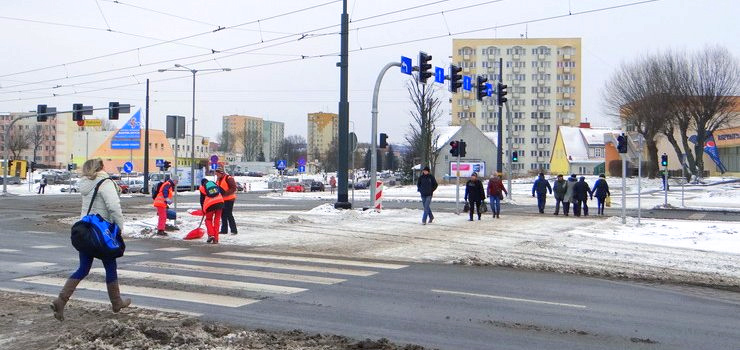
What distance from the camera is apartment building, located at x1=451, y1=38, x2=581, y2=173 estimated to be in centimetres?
11594

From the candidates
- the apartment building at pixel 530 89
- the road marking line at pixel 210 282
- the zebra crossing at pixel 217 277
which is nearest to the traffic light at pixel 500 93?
the zebra crossing at pixel 217 277

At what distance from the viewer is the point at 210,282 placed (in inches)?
383

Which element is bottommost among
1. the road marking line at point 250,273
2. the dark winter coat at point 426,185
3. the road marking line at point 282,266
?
the road marking line at point 282,266

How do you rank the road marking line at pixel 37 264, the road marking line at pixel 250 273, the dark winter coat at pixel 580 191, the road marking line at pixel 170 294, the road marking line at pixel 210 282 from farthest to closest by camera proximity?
1. the dark winter coat at pixel 580 191
2. the road marking line at pixel 37 264
3. the road marking line at pixel 250 273
4. the road marking line at pixel 210 282
5. the road marking line at pixel 170 294

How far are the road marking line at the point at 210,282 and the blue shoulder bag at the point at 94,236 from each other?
2.38 m

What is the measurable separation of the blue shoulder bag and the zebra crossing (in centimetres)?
114

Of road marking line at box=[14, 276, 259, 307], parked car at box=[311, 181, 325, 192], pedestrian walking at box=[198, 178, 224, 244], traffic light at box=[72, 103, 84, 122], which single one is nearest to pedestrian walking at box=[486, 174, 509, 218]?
pedestrian walking at box=[198, 178, 224, 244]

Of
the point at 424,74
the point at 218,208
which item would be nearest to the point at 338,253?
the point at 218,208

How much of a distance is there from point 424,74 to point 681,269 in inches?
562

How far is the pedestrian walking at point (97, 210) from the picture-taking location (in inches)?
279

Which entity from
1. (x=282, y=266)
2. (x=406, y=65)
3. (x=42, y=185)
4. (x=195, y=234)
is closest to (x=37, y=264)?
(x=282, y=266)

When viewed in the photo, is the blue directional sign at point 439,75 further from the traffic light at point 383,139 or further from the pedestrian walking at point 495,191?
the pedestrian walking at point 495,191

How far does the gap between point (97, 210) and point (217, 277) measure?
3.36 meters

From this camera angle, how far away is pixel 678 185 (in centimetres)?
5775
